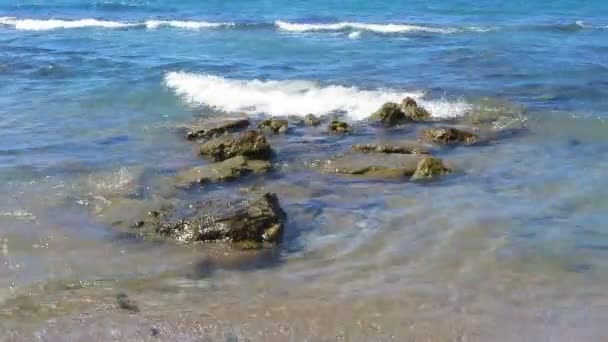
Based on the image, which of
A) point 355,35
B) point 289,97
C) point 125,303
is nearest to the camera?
point 125,303

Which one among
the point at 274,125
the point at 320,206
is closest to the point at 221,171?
the point at 320,206

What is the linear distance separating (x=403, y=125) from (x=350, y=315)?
8014 mm

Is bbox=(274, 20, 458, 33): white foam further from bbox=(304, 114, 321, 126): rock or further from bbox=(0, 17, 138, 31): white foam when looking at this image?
bbox=(304, 114, 321, 126): rock

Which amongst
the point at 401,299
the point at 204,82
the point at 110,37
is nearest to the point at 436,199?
the point at 401,299

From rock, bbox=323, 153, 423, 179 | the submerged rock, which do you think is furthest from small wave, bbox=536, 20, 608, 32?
rock, bbox=323, 153, 423, 179

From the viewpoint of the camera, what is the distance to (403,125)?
47.3 feet

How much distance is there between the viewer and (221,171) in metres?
11.1

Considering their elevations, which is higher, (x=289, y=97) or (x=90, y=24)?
(x=90, y=24)

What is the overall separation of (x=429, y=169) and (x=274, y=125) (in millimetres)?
4062

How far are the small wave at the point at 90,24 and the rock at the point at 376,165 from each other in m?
21.6

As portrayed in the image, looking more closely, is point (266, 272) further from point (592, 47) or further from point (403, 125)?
point (592, 47)

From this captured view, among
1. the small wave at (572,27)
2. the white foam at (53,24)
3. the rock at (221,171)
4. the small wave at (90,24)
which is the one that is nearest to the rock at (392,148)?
the rock at (221,171)

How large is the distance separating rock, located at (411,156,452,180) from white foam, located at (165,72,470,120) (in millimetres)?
4347

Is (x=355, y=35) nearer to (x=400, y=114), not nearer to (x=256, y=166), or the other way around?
(x=400, y=114)
